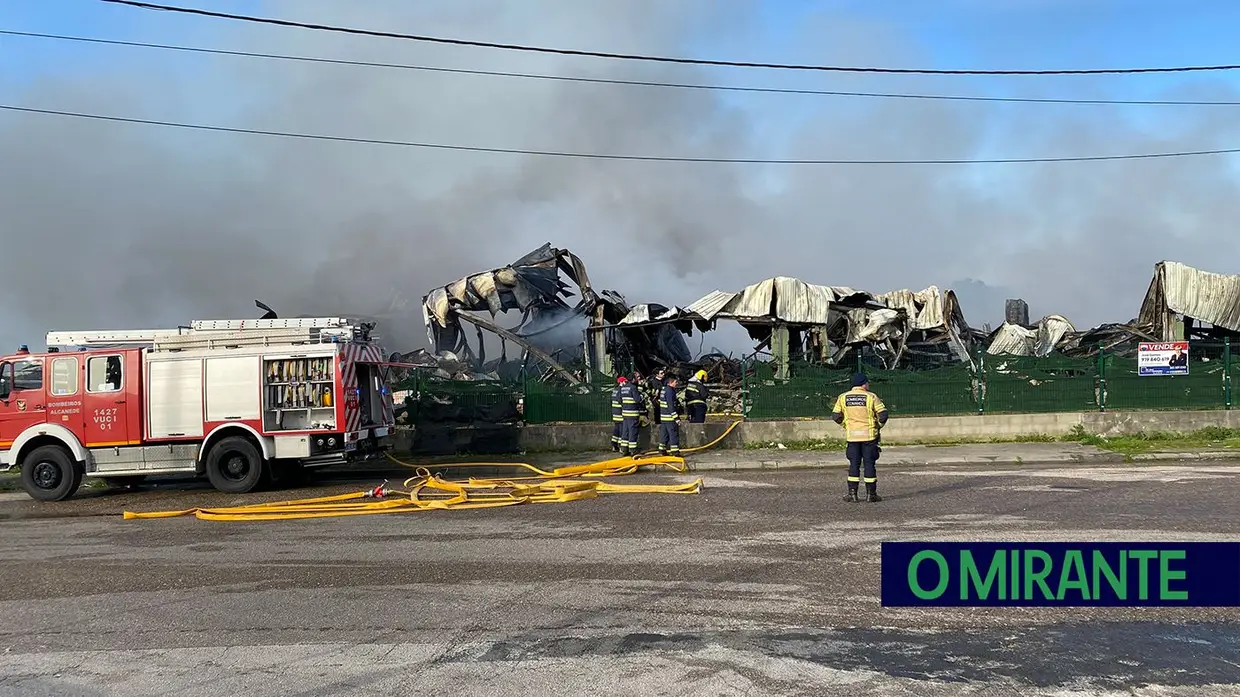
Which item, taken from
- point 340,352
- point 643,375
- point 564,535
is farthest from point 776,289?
point 564,535

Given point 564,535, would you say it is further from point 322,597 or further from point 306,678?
point 306,678

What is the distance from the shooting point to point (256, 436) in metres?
12.7

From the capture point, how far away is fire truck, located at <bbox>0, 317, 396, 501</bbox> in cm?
1273

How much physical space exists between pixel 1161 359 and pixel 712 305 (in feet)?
29.4

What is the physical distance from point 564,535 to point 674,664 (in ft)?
13.0

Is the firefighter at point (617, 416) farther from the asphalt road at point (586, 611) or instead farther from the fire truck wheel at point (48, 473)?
the fire truck wheel at point (48, 473)

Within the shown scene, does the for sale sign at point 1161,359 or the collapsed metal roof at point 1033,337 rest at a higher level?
the collapsed metal roof at point 1033,337

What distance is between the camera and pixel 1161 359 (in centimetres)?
1672

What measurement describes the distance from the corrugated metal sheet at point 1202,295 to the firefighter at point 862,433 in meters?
14.8

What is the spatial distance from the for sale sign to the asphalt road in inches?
281

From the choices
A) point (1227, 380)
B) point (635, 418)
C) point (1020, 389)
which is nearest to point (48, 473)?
point (635, 418)

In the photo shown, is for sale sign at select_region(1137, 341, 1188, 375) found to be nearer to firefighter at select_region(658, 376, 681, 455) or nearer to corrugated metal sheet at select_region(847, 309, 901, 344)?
corrugated metal sheet at select_region(847, 309, 901, 344)

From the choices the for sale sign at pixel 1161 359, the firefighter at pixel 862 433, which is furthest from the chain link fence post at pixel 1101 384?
the firefighter at pixel 862 433

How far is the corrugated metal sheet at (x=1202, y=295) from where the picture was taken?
20938mm
